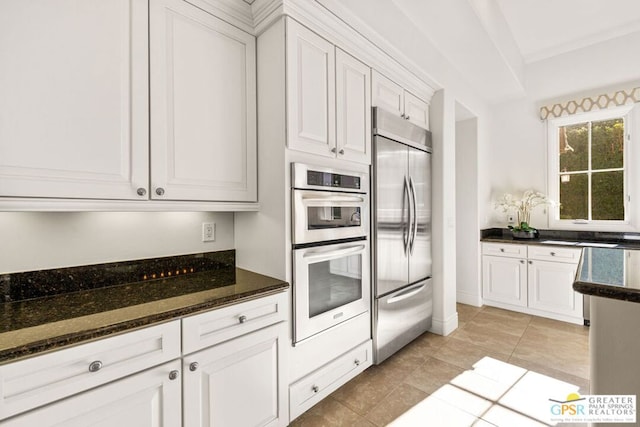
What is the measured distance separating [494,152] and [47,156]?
Result: 4747 millimetres

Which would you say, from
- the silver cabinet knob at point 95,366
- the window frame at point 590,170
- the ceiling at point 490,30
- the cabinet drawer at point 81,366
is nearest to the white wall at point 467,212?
the ceiling at point 490,30

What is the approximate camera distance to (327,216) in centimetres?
186

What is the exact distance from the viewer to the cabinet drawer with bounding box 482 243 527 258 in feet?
11.5

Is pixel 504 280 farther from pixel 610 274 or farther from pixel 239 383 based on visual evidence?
pixel 239 383

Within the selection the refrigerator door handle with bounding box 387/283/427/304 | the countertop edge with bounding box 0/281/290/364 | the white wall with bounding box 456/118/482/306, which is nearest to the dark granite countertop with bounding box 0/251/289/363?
the countertop edge with bounding box 0/281/290/364

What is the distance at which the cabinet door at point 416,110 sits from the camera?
2.63m

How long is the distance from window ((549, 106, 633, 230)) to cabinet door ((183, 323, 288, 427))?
13.1 ft

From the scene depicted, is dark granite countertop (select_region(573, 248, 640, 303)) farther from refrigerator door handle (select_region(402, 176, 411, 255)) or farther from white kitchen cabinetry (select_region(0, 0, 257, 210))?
white kitchen cabinetry (select_region(0, 0, 257, 210))

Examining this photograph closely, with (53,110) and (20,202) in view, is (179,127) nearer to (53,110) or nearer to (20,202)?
(53,110)

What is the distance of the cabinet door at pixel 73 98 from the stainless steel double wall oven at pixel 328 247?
84cm

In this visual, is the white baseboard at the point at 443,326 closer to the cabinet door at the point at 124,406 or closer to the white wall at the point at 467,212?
the white wall at the point at 467,212

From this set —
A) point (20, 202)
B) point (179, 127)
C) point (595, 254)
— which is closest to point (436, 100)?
point (595, 254)

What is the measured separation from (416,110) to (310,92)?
4.67ft

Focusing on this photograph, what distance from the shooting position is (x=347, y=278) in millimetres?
2020
